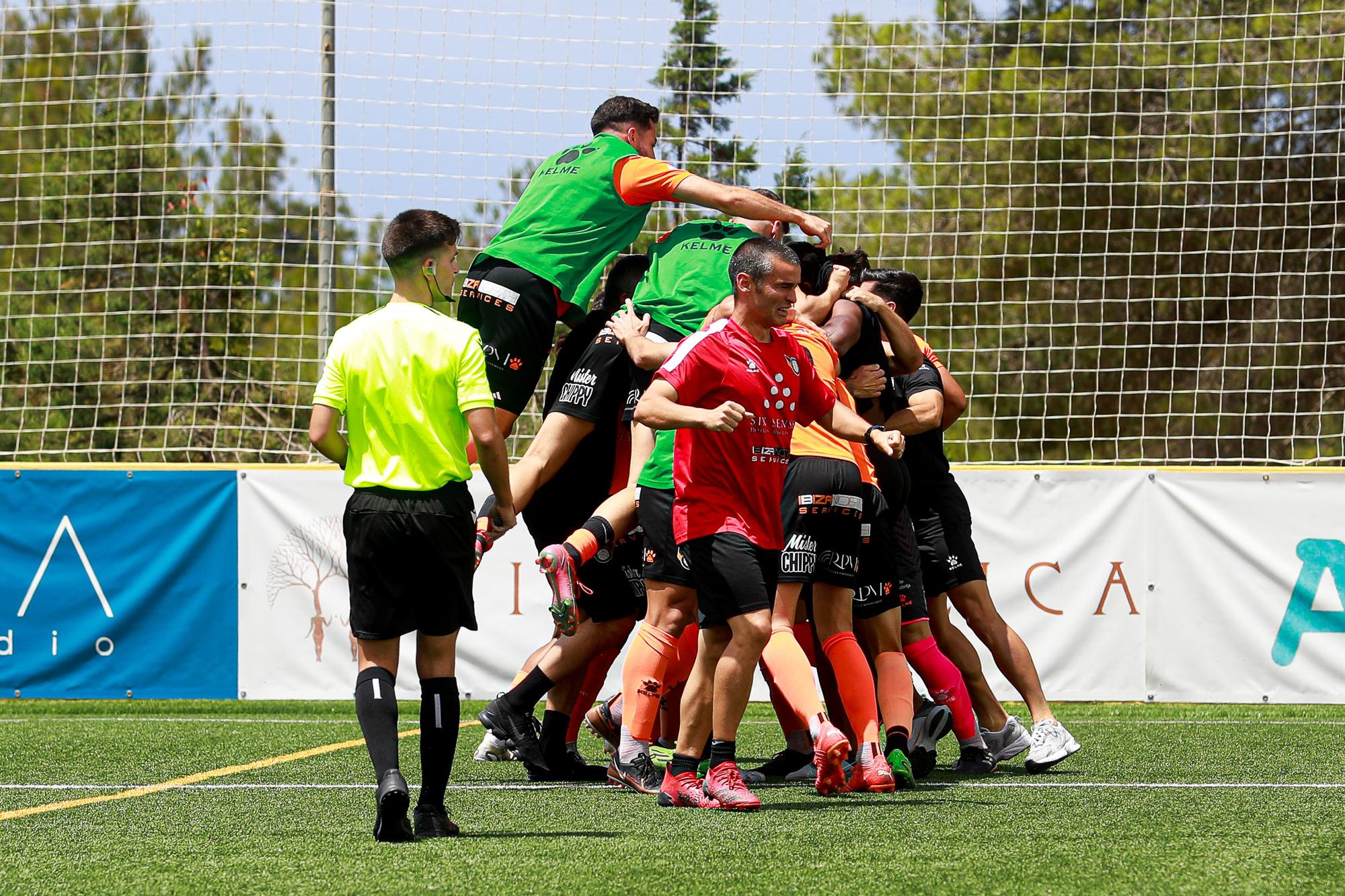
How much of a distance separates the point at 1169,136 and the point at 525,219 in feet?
22.3

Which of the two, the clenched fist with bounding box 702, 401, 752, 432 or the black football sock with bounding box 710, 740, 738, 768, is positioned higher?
the clenched fist with bounding box 702, 401, 752, 432

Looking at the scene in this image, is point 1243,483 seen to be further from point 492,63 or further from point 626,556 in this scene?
point 492,63

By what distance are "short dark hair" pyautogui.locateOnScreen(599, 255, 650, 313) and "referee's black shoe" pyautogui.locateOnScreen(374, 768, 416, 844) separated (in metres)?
2.83

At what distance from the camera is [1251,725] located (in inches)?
290

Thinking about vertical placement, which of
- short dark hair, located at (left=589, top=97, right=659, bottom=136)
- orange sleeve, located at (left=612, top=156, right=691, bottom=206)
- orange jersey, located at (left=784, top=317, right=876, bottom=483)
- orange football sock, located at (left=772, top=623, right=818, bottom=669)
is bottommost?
orange football sock, located at (left=772, top=623, right=818, bottom=669)

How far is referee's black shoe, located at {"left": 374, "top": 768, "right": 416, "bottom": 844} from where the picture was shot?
12.6 ft

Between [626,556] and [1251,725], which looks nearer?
[626,556]

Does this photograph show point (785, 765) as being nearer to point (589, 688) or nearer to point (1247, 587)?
point (589, 688)

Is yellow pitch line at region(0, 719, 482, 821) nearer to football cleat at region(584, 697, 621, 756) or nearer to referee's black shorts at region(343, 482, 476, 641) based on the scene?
football cleat at region(584, 697, 621, 756)

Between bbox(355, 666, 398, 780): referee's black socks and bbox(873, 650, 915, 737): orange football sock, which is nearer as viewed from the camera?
bbox(355, 666, 398, 780): referee's black socks

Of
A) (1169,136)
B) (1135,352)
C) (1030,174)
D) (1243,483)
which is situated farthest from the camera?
(1135,352)

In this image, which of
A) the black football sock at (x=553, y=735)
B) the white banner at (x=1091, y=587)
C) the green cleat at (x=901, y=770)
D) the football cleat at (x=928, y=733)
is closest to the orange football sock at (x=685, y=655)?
the black football sock at (x=553, y=735)

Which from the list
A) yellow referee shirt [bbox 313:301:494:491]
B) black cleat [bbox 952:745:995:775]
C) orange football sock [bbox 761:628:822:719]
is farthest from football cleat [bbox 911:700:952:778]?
yellow referee shirt [bbox 313:301:494:491]

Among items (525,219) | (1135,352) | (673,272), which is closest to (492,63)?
(525,219)
